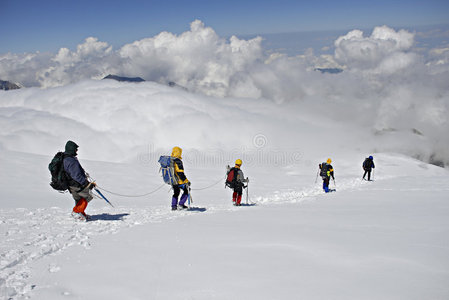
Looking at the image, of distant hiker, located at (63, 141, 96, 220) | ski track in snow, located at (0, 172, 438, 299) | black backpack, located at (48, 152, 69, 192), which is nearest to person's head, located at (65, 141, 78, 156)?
distant hiker, located at (63, 141, 96, 220)

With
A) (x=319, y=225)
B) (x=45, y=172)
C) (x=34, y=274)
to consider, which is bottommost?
(x=34, y=274)

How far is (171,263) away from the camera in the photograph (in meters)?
Answer: 4.74

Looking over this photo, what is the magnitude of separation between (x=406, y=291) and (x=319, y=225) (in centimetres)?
379

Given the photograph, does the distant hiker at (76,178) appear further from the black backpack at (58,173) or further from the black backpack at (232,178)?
the black backpack at (232,178)

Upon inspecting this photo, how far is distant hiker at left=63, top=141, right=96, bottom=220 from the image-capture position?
847 cm

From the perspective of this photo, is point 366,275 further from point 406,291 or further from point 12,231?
point 12,231

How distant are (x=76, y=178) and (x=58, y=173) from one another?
461mm

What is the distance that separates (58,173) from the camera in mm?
8438

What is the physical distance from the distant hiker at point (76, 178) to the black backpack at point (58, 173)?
3.6 inches

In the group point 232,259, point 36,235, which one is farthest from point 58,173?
point 232,259

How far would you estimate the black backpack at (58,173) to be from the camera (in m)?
8.41

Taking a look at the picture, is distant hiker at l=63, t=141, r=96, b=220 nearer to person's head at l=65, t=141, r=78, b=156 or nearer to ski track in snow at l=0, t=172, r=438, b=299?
person's head at l=65, t=141, r=78, b=156

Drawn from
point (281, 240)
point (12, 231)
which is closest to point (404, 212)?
point (281, 240)

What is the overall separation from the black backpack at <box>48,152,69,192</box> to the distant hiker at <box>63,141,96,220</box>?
9 centimetres
